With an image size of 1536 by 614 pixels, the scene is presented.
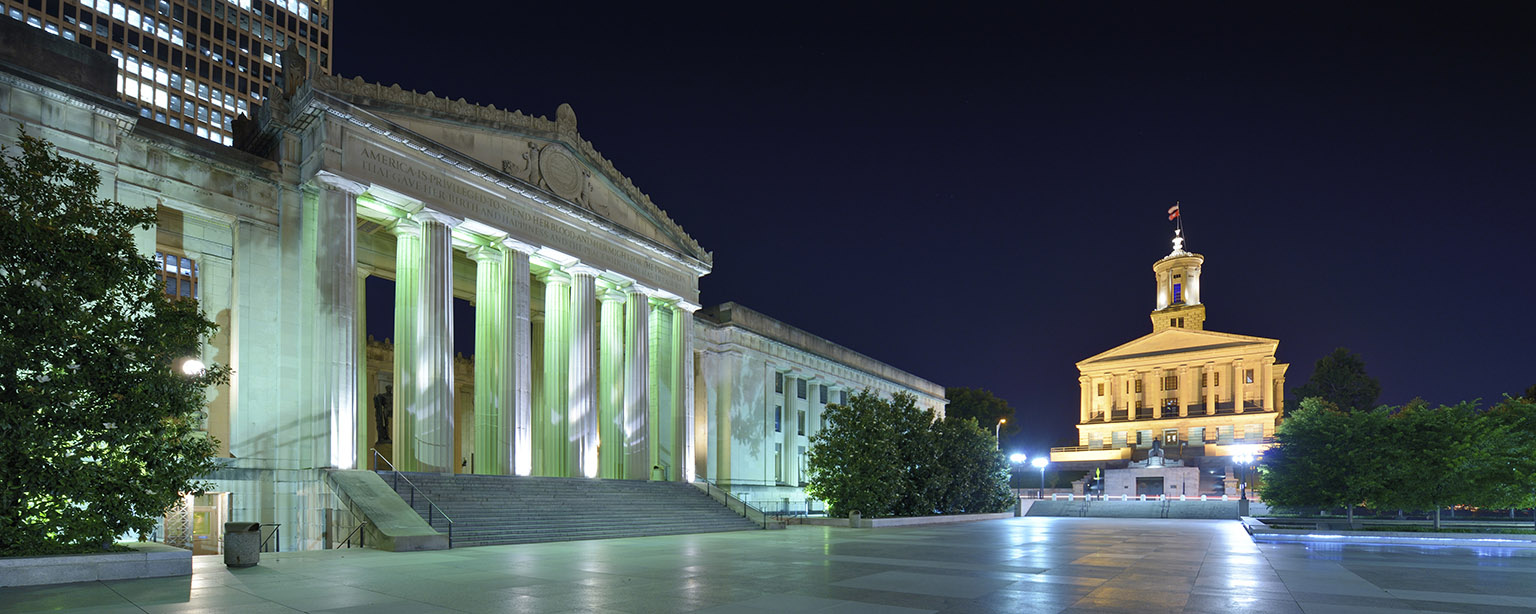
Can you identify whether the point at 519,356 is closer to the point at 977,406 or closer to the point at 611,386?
the point at 611,386

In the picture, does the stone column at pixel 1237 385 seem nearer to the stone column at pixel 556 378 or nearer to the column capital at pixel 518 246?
the stone column at pixel 556 378

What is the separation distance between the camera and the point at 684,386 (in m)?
46.0

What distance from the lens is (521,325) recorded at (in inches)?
1421

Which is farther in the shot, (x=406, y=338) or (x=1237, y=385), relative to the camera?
(x=1237, y=385)

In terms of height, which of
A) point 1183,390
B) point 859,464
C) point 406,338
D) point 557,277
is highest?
point 557,277

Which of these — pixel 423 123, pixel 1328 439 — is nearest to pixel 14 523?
pixel 423 123

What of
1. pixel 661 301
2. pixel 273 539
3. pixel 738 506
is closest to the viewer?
pixel 273 539

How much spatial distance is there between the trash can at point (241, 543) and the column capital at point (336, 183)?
14.0 meters

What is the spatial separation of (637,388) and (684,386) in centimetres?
395

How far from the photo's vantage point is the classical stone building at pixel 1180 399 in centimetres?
10450

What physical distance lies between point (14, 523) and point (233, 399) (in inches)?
530

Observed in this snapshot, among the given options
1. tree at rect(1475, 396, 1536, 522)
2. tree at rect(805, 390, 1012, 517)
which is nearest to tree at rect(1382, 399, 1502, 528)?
tree at rect(1475, 396, 1536, 522)

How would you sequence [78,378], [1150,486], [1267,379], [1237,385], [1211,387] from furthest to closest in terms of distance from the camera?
[1211,387] → [1237,385] → [1267,379] → [1150,486] → [78,378]

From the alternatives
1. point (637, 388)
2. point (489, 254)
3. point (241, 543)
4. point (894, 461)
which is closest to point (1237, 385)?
point (894, 461)
